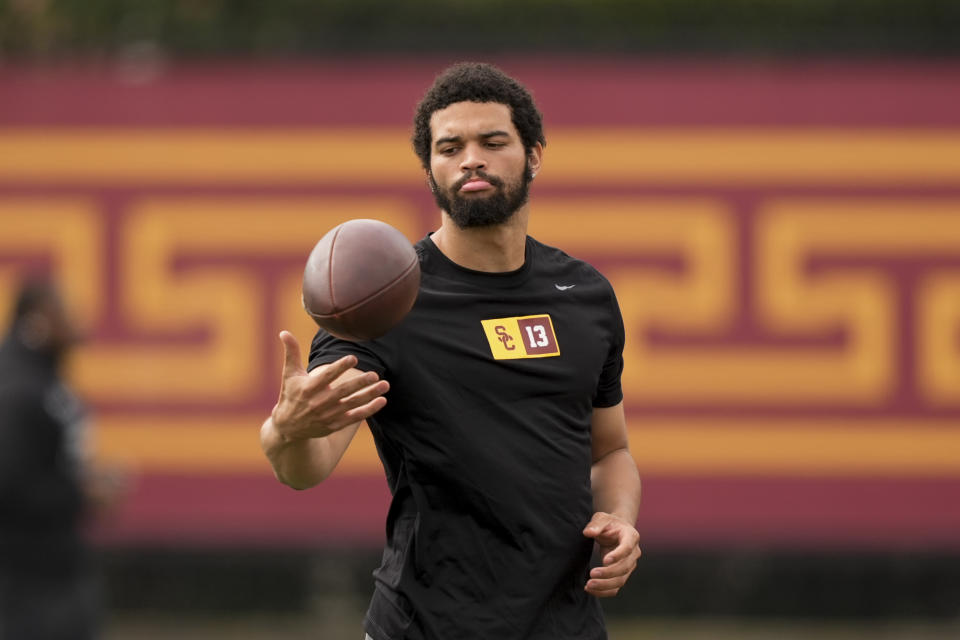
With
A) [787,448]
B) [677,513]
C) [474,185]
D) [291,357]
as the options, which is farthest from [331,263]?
[787,448]

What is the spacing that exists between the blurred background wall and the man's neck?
16.4 ft

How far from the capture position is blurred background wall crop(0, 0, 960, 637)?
8516 mm

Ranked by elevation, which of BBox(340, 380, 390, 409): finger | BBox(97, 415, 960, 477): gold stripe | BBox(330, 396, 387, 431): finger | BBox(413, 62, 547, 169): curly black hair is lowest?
BBox(97, 415, 960, 477): gold stripe

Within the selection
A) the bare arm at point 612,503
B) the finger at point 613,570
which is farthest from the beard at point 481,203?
the finger at point 613,570

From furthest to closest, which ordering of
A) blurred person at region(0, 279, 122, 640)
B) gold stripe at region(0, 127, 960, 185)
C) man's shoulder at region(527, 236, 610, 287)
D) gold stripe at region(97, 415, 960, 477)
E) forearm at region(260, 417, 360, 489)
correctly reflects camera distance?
gold stripe at region(0, 127, 960, 185)
gold stripe at region(97, 415, 960, 477)
blurred person at region(0, 279, 122, 640)
man's shoulder at region(527, 236, 610, 287)
forearm at region(260, 417, 360, 489)

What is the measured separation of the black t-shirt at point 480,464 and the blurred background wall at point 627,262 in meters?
5.05

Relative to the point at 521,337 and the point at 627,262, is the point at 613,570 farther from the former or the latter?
the point at 627,262

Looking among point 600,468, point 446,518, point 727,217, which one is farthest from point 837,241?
point 446,518

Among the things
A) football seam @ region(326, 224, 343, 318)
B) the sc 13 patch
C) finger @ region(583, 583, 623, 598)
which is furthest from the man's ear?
finger @ region(583, 583, 623, 598)

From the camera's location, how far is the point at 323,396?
2.95 meters

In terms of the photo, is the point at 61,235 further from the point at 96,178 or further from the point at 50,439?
the point at 50,439

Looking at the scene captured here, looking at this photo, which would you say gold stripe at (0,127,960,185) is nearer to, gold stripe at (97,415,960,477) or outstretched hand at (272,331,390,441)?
gold stripe at (97,415,960,477)

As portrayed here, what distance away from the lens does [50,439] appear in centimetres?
657

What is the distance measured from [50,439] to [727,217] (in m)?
4.37
